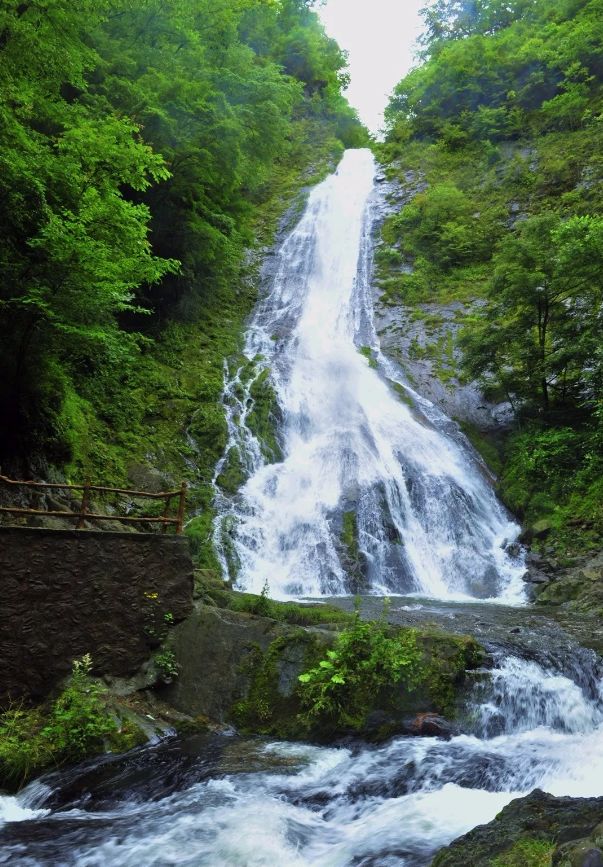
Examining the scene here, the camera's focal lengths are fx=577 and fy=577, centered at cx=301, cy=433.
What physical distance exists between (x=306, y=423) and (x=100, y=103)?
9678 millimetres

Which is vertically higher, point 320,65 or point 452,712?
point 320,65

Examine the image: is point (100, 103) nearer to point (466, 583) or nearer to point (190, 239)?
point (190, 239)

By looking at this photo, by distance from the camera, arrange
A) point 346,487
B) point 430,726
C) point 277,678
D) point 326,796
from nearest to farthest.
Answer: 1. point 326,796
2. point 430,726
3. point 277,678
4. point 346,487

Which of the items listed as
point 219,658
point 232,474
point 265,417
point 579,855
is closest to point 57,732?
point 219,658

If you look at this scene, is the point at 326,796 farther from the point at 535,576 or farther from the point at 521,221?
the point at 521,221

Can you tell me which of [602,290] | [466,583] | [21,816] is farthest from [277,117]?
[21,816]

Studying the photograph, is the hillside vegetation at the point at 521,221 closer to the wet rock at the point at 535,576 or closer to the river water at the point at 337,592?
the wet rock at the point at 535,576

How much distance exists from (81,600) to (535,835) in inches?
216

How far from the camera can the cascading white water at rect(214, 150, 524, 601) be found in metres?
13.0

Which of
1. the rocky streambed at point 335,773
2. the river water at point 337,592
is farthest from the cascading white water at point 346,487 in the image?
the rocky streambed at point 335,773

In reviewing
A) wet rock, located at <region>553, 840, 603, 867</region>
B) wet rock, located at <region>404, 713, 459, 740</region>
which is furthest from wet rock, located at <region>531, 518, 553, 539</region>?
wet rock, located at <region>553, 840, 603, 867</region>

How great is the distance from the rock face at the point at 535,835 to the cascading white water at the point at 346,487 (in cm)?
877

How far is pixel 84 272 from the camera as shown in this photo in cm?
826

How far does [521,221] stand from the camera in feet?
70.1
